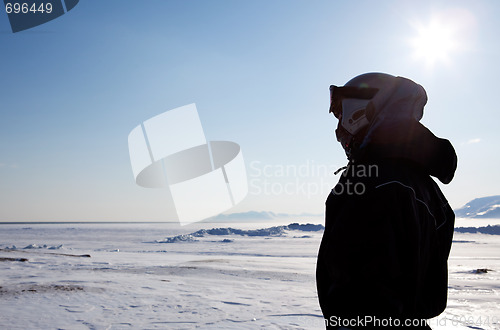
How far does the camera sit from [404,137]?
1038mm

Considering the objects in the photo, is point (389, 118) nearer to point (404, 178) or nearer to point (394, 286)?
point (404, 178)

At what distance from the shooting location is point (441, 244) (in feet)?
3.61

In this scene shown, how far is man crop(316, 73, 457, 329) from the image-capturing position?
2.83ft

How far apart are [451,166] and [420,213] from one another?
0.25 m

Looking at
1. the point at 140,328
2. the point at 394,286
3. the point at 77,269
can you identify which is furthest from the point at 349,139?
the point at 77,269

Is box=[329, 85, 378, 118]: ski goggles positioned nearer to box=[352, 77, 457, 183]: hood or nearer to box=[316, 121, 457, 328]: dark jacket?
box=[352, 77, 457, 183]: hood

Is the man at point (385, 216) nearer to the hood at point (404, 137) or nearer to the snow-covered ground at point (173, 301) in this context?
the hood at point (404, 137)

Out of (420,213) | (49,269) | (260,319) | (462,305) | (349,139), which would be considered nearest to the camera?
(420,213)

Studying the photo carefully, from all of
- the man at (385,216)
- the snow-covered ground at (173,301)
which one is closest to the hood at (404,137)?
the man at (385,216)

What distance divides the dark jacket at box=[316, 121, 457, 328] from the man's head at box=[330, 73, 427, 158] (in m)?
0.11

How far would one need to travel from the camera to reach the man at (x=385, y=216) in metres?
0.86

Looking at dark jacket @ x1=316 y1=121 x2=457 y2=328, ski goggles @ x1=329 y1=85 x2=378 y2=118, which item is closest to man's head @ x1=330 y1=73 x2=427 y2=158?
ski goggles @ x1=329 y1=85 x2=378 y2=118

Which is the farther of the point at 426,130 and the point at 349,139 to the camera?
the point at 349,139

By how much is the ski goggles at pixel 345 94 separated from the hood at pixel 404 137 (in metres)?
0.05
